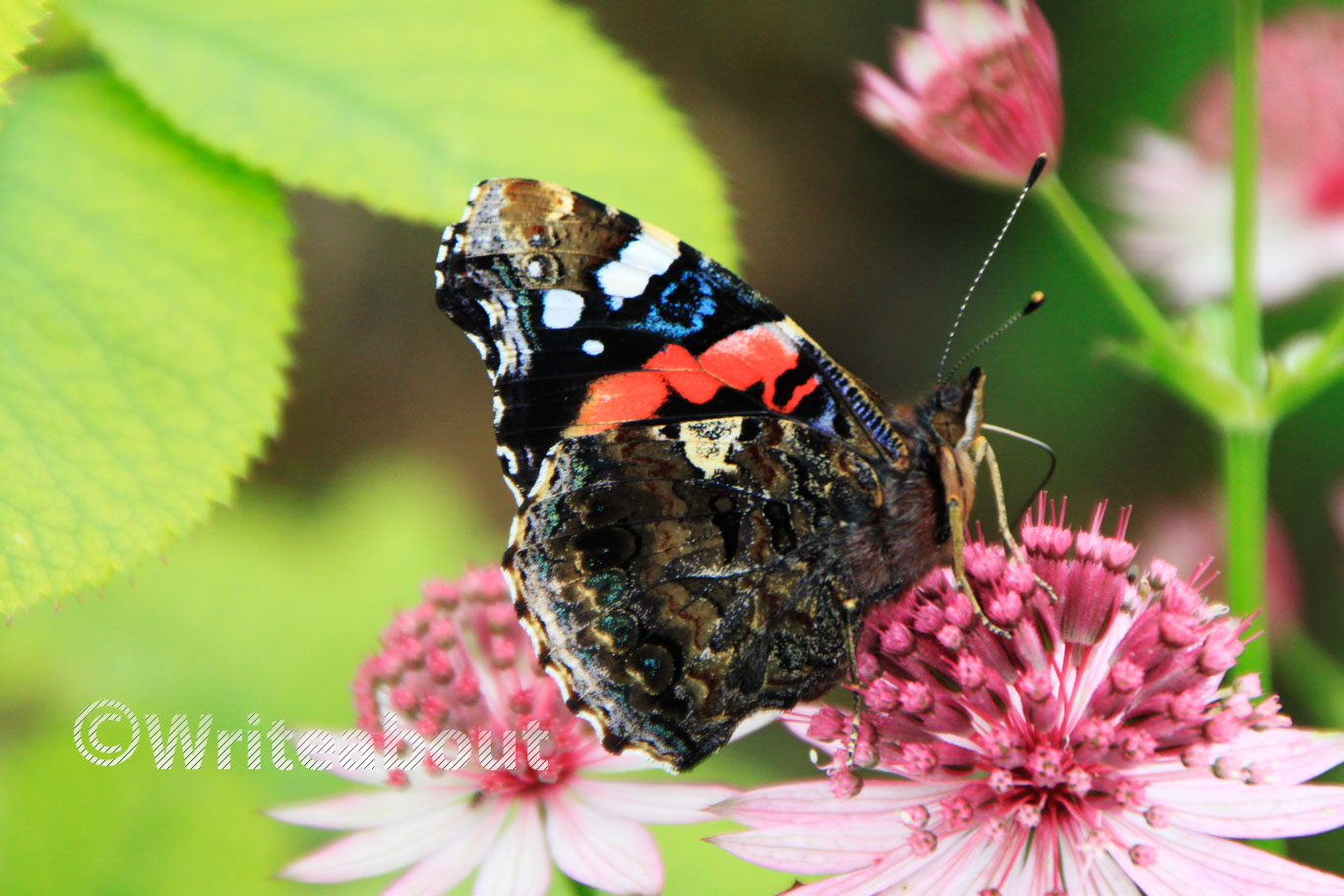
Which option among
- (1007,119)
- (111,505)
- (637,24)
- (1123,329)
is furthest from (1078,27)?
(111,505)

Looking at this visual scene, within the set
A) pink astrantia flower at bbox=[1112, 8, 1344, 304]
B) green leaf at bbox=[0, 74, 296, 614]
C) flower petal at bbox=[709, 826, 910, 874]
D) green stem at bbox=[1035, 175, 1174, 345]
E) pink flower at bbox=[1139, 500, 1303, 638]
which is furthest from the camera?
pink astrantia flower at bbox=[1112, 8, 1344, 304]

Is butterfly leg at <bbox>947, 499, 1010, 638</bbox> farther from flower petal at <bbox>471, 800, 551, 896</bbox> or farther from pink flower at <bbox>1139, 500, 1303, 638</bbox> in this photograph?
pink flower at <bbox>1139, 500, 1303, 638</bbox>

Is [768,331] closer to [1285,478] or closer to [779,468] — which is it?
[779,468]

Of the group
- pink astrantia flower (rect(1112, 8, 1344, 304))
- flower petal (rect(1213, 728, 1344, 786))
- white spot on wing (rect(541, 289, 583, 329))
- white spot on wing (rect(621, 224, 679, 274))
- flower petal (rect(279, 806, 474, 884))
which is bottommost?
flower petal (rect(279, 806, 474, 884))

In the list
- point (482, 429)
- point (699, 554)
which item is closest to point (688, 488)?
point (699, 554)

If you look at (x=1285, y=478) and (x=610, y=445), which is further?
(x=1285, y=478)

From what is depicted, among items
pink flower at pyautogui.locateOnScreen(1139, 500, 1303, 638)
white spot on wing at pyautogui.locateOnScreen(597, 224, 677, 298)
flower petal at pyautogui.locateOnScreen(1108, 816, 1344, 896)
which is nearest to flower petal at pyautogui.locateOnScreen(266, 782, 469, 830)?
white spot on wing at pyautogui.locateOnScreen(597, 224, 677, 298)
